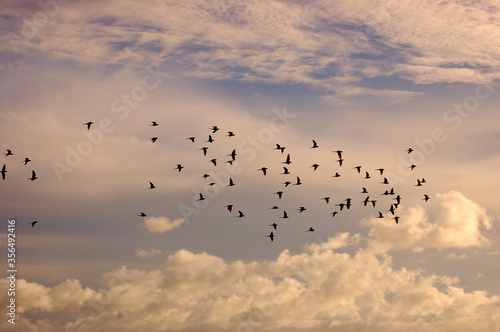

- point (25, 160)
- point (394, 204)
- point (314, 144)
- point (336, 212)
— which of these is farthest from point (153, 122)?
point (394, 204)

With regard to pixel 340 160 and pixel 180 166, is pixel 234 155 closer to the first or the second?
pixel 180 166

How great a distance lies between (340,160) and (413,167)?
2765cm

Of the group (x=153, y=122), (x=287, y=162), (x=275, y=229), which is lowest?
(x=275, y=229)

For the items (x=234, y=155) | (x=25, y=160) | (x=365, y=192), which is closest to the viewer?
(x=25, y=160)

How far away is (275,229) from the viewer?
176750mm

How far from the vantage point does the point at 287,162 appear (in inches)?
6058

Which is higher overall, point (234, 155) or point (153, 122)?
point (153, 122)

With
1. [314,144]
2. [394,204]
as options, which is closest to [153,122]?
[314,144]

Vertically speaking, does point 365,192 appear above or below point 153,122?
below

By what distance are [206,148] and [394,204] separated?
6135cm

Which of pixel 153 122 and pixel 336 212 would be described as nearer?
pixel 153 122

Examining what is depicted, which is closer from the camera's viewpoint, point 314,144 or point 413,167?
point 314,144

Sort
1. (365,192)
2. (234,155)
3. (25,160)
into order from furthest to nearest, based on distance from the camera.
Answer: (365,192), (234,155), (25,160)

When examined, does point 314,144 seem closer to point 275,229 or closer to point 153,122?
point 275,229
